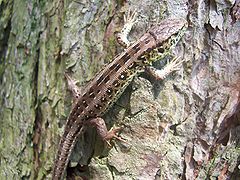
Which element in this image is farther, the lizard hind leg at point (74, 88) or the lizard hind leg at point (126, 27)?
the lizard hind leg at point (74, 88)

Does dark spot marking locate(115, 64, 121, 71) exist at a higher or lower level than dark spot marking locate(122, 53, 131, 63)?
lower

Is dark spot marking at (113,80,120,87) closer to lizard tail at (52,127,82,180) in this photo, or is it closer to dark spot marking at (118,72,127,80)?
dark spot marking at (118,72,127,80)

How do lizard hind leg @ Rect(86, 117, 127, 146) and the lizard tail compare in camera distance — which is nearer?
lizard hind leg @ Rect(86, 117, 127, 146)

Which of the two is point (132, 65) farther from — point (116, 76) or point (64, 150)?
point (64, 150)

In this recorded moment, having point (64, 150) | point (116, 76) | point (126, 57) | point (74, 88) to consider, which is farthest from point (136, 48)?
point (64, 150)

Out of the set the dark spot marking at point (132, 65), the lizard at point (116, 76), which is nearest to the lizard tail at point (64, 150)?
the lizard at point (116, 76)

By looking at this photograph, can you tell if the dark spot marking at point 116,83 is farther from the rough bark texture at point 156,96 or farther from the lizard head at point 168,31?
the lizard head at point 168,31

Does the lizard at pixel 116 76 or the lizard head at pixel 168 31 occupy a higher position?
the lizard head at pixel 168 31

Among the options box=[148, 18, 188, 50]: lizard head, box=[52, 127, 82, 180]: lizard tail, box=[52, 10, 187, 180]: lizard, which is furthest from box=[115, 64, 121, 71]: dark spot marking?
box=[52, 127, 82, 180]: lizard tail
